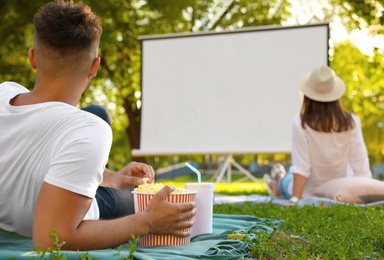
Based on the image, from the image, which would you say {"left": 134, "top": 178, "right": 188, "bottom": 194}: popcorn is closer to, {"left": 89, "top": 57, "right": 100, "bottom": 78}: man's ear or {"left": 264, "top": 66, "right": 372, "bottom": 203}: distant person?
{"left": 89, "top": 57, "right": 100, "bottom": 78}: man's ear

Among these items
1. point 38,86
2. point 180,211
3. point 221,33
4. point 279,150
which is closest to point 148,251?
point 180,211

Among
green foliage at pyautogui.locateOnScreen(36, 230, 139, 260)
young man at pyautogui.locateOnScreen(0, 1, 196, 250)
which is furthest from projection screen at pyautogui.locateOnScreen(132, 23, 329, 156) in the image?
green foliage at pyautogui.locateOnScreen(36, 230, 139, 260)

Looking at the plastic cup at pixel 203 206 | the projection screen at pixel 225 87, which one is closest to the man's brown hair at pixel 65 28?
the plastic cup at pixel 203 206

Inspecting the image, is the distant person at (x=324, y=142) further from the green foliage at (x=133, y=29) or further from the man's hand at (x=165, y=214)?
the green foliage at (x=133, y=29)

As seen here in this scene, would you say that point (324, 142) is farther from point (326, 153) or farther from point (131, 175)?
point (131, 175)

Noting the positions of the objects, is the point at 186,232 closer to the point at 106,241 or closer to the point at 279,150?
the point at 106,241

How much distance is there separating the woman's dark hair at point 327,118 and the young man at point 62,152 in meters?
3.63

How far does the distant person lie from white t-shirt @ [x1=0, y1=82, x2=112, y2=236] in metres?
3.79

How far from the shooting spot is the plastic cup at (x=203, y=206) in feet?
10.1

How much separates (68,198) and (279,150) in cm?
852

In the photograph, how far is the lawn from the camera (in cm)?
285

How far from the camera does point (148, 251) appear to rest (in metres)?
2.68

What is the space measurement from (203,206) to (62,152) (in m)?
1.01

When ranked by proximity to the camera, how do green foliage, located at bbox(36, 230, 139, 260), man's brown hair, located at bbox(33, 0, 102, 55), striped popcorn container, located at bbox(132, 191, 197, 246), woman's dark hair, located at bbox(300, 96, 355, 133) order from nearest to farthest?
green foliage, located at bbox(36, 230, 139, 260)
man's brown hair, located at bbox(33, 0, 102, 55)
striped popcorn container, located at bbox(132, 191, 197, 246)
woman's dark hair, located at bbox(300, 96, 355, 133)
